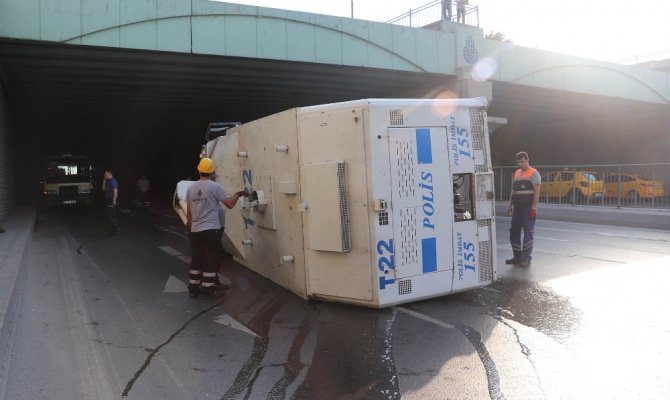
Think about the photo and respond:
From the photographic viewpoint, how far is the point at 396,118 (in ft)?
17.8

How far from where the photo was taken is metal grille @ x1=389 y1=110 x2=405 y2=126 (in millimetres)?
5395

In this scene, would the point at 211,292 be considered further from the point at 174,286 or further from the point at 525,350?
the point at 525,350

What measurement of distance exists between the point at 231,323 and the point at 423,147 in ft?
9.53

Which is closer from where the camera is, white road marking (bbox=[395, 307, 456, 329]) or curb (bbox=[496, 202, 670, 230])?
white road marking (bbox=[395, 307, 456, 329])

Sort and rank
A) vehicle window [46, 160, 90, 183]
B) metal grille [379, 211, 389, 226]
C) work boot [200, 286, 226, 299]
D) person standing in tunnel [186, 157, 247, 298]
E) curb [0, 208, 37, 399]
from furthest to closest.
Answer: vehicle window [46, 160, 90, 183] < work boot [200, 286, 226, 299] < person standing in tunnel [186, 157, 247, 298] < metal grille [379, 211, 389, 226] < curb [0, 208, 37, 399]

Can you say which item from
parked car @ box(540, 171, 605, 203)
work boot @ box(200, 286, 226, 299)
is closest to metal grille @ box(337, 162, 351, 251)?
work boot @ box(200, 286, 226, 299)

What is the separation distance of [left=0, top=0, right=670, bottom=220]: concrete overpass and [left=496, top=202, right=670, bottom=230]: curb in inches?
221

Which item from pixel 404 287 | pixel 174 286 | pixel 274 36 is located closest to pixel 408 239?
pixel 404 287

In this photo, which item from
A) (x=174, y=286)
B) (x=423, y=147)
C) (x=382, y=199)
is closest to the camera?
(x=382, y=199)

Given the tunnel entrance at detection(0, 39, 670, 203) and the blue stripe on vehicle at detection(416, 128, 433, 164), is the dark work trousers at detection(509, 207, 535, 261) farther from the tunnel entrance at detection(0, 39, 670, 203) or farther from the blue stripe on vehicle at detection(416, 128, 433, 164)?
the tunnel entrance at detection(0, 39, 670, 203)

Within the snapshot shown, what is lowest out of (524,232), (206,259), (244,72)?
(206,259)

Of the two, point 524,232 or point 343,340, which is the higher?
point 524,232

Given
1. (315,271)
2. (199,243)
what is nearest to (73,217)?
(199,243)

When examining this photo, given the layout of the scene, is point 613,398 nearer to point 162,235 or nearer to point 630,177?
point 162,235
